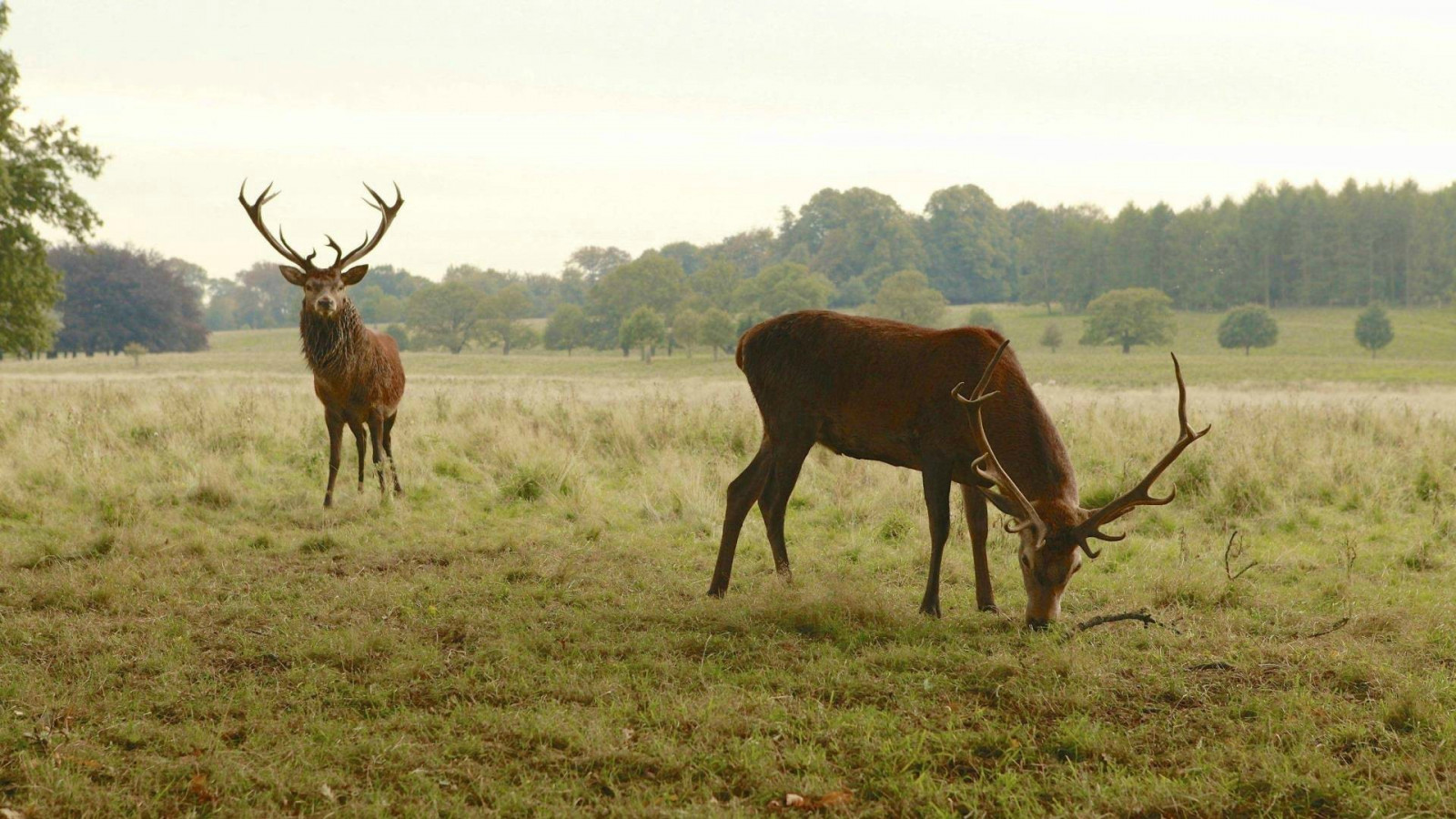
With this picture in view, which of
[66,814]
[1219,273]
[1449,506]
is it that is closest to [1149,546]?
[1449,506]

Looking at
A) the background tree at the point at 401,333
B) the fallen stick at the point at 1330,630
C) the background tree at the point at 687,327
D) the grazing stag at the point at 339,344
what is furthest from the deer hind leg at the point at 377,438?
the background tree at the point at 401,333

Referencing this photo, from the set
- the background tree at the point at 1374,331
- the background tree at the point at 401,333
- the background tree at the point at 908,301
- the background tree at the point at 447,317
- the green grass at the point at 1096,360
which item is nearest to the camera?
the green grass at the point at 1096,360

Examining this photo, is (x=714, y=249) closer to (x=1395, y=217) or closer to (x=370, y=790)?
(x=1395, y=217)

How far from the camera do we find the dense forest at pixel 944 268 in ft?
222

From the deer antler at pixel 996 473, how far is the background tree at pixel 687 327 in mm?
54849

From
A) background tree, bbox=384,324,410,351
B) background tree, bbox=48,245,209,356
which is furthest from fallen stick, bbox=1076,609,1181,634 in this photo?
background tree, bbox=384,324,410,351

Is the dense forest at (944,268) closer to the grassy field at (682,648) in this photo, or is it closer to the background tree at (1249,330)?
the background tree at (1249,330)

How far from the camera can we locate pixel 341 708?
173 inches

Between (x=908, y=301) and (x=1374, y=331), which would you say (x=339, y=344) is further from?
(x=1374, y=331)

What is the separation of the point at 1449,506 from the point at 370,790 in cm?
974

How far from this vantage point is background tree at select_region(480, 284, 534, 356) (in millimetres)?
76688

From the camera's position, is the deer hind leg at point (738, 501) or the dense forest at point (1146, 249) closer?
the deer hind leg at point (738, 501)

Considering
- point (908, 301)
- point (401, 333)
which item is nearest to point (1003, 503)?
point (908, 301)

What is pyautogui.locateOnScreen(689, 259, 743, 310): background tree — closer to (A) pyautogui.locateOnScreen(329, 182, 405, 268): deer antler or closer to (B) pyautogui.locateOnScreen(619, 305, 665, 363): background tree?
(B) pyautogui.locateOnScreen(619, 305, 665, 363): background tree
